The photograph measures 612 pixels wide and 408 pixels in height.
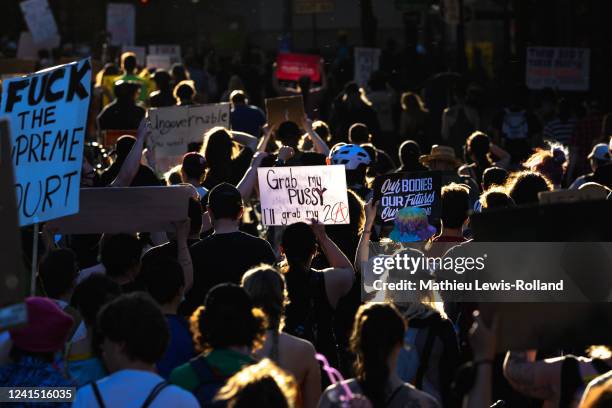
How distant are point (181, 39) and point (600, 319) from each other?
3837cm

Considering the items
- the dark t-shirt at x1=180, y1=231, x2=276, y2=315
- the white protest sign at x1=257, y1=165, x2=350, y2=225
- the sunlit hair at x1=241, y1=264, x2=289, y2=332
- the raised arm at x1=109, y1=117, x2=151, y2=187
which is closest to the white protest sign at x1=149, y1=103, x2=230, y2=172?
the raised arm at x1=109, y1=117, x2=151, y2=187

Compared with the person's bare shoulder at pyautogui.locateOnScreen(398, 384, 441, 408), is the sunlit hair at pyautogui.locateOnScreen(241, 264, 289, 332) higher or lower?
higher

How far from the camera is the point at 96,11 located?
1704 inches

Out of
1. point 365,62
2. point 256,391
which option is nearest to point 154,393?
point 256,391

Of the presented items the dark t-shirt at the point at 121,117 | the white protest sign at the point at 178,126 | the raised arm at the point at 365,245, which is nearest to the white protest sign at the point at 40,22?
the dark t-shirt at the point at 121,117

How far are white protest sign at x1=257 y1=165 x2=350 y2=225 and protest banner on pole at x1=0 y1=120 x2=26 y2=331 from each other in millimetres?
4517

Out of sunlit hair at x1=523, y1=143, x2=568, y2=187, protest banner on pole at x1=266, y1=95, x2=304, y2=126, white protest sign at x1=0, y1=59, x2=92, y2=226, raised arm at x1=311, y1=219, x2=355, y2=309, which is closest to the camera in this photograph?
white protest sign at x1=0, y1=59, x2=92, y2=226

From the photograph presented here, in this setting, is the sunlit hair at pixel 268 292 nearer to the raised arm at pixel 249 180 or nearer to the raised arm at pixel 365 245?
the raised arm at pixel 365 245

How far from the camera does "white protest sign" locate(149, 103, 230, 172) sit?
12.5m

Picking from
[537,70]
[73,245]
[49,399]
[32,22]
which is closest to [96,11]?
[32,22]

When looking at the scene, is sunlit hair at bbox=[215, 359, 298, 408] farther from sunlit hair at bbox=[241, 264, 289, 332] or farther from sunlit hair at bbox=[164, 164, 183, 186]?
A: sunlit hair at bbox=[164, 164, 183, 186]

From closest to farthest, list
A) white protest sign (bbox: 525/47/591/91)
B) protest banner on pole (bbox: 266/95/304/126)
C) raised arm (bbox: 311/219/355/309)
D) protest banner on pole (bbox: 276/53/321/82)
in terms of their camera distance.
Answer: raised arm (bbox: 311/219/355/309), protest banner on pole (bbox: 266/95/304/126), white protest sign (bbox: 525/47/591/91), protest banner on pole (bbox: 276/53/321/82)

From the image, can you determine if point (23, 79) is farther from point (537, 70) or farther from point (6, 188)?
point (537, 70)

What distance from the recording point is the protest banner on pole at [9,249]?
13.0ft
